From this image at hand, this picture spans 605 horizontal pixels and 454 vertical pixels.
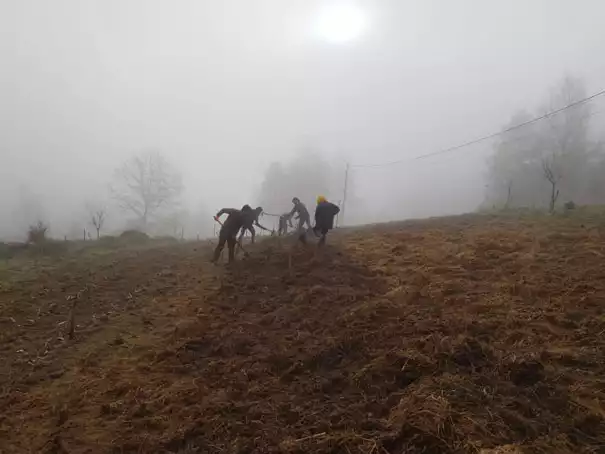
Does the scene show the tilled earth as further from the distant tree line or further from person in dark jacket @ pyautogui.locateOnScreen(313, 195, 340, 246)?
the distant tree line

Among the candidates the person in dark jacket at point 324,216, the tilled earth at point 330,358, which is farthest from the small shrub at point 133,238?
the person in dark jacket at point 324,216

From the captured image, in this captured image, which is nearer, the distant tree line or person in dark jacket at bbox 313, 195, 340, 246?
person in dark jacket at bbox 313, 195, 340, 246

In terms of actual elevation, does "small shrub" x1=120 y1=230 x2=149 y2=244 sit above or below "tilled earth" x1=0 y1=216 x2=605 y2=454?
above

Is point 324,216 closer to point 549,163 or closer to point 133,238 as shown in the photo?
point 133,238

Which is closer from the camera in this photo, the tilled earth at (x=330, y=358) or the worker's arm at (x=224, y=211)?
the tilled earth at (x=330, y=358)

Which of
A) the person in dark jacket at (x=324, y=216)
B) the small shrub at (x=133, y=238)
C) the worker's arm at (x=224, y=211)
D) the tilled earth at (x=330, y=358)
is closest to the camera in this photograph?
the tilled earth at (x=330, y=358)

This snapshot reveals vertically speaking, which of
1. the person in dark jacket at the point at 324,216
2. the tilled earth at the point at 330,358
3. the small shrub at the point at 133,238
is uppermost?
the person in dark jacket at the point at 324,216

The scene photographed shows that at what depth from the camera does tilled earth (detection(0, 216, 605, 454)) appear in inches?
147

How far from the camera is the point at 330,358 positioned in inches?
209

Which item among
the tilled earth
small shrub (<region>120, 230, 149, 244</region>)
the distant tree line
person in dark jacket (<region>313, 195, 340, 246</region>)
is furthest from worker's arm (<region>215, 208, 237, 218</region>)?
the distant tree line

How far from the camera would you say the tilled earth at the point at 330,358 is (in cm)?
375

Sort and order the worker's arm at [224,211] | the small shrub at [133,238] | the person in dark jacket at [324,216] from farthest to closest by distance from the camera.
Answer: the small shrub at [133,238] < the person in dark jacket at [324,216] < the worker's arm at [224,211]

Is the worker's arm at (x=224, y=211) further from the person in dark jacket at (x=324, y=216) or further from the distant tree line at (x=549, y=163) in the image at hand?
the distant tree line at (x=549, y=163)

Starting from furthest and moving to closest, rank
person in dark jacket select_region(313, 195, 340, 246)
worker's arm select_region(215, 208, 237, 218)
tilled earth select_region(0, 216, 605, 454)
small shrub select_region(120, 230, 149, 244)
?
small shrub select_region(120, 230, 149, 244) → person in dark jacket select_region(313, 195, 340, 246) → worker's arm select_region(215, 208, 237, 218) → tilled earth select_region(0, 216, 605, 454)
